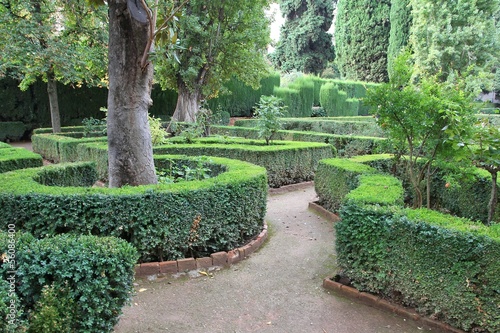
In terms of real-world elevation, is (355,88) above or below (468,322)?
above

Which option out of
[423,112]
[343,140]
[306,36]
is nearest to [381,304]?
[423,112]

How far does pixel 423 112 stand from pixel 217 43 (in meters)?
11.4

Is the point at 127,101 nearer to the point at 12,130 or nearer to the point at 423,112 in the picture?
the point at 423,112

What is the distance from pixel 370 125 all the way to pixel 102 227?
11.7 meters

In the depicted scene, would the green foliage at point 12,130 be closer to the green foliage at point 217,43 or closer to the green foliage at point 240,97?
the green foliage at point 217,43

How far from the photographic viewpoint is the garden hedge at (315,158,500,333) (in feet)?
9.16

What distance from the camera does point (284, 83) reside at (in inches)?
1087

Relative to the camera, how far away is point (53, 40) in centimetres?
1248

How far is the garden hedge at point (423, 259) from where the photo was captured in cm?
279

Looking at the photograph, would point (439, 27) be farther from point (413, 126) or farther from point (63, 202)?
point (63, 202)

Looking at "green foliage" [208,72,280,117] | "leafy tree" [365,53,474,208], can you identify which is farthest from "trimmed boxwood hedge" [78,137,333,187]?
"green foliage" [208,72,280,117]

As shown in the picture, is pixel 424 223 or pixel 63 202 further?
pixel 63 202

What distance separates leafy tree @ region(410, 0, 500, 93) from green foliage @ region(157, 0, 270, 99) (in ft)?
33.2

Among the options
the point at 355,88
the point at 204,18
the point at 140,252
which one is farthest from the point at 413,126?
the point at 355,88
